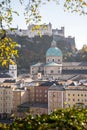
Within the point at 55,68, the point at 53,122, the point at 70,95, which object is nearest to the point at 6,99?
the point at 70,95

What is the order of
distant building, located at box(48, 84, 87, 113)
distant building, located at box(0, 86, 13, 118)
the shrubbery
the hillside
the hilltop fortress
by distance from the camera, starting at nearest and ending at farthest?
the shrubbery < distant building, located at box(48, 84, 87, 113) < distant building, located at box(0, 86, 13, 118) < the hillside < the hilltop fortress

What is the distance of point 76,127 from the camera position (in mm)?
6078

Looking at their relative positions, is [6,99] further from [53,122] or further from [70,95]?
[53,122]

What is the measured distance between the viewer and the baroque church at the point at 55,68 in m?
72.9

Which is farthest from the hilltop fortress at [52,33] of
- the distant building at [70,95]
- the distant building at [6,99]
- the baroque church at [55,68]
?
the distant building at [70,95]

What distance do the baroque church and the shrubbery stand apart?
64.6m

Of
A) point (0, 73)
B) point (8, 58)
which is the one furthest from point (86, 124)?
point (0, 73)

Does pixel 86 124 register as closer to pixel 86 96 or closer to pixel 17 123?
pixel 17 123

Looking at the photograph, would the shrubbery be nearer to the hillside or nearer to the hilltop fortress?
the hillside

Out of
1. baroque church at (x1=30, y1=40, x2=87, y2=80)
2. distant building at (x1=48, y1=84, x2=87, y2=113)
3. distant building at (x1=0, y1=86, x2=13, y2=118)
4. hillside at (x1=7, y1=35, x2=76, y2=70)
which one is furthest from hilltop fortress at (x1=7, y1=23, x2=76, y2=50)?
distant building at (x1=48, y1=84, x2=87, y2=113)

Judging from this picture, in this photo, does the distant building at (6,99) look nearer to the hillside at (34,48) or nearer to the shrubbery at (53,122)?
the hillside at (34,48)

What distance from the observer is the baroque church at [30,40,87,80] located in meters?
72.9

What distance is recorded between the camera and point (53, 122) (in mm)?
6301

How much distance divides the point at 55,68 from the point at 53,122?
67.7m
